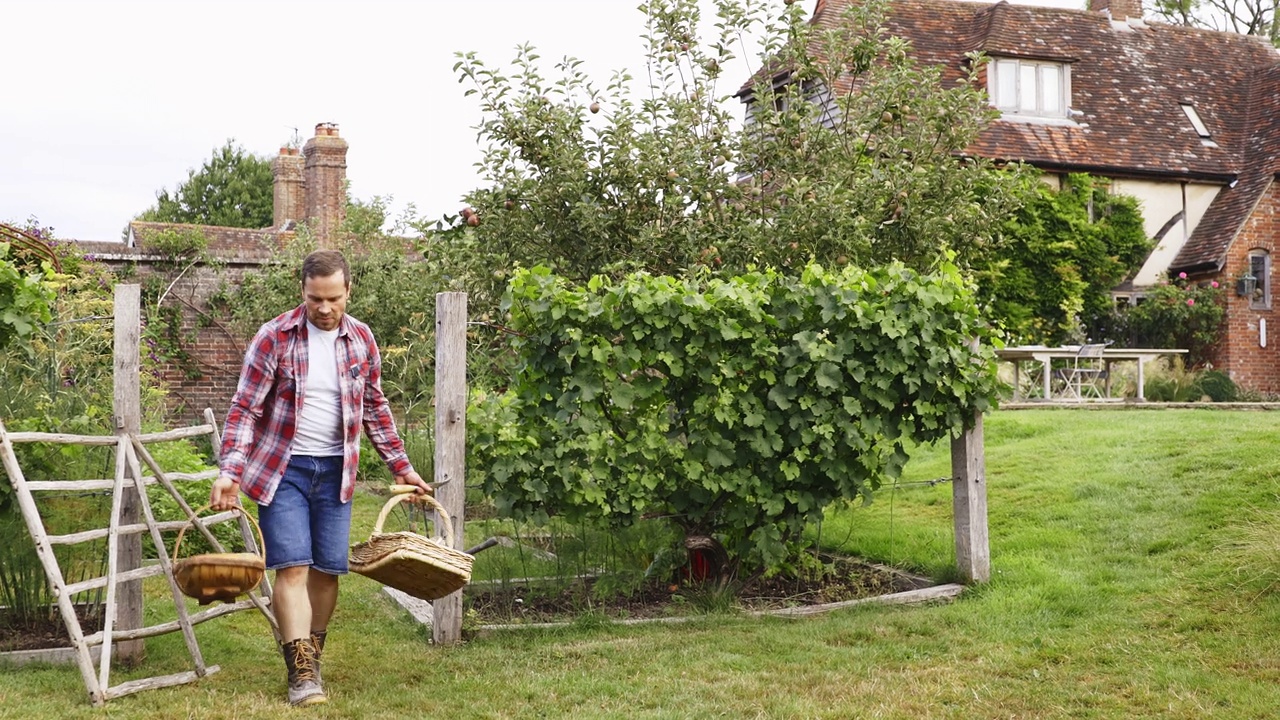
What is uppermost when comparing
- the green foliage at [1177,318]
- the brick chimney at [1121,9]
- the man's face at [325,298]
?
the brick chimney at [1121,9]

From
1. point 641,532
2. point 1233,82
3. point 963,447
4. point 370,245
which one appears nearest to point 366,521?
point 641,532

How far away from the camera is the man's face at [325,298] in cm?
495

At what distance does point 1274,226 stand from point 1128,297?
273 cm

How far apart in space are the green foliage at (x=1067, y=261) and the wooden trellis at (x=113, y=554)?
16.2m

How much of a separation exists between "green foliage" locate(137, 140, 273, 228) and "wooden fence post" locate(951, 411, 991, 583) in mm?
43919

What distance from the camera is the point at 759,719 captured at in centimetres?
461

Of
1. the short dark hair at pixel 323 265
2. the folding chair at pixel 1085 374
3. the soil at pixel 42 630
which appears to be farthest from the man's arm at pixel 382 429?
the folding chair at pixel 1085 374

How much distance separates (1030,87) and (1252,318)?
5445 millimetres

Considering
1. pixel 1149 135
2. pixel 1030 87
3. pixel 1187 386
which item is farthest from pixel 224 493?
pixel 1149 135

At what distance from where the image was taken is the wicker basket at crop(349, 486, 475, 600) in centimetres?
486

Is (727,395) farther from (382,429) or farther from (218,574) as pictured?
(218,574)

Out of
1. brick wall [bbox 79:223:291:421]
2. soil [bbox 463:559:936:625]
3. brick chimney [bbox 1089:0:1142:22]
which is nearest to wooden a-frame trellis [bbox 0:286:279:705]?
soil [bbox 463:559:936:625]

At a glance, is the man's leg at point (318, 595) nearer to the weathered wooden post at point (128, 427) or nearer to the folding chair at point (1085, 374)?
the weathered wooden post at point (128, 427)

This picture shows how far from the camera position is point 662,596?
695 centimetres
